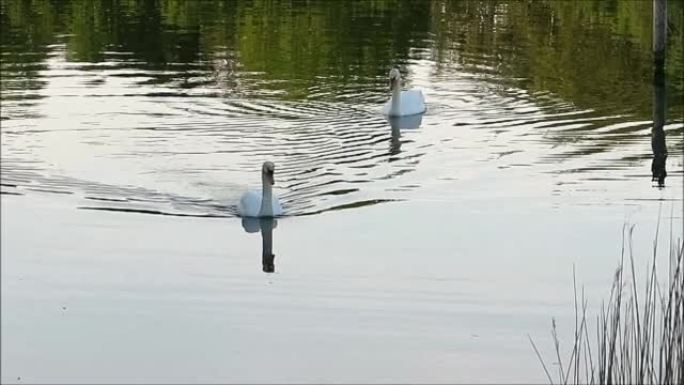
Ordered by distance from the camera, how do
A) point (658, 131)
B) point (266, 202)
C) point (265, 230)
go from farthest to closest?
point (658, 131) < point (266, 202) < point (265, 230)

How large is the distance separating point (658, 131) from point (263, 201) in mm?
7932

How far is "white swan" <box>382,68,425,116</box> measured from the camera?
22.4 meters

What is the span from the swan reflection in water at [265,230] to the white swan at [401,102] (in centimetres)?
683

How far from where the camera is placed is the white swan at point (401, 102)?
73.6ft

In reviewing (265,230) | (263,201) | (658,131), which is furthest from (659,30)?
(265,230)

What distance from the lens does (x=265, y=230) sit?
615 inches

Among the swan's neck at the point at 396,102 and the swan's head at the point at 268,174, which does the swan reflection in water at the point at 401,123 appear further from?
the swan's head at the point at 268,174

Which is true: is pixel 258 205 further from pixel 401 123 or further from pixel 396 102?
pixel 396 102

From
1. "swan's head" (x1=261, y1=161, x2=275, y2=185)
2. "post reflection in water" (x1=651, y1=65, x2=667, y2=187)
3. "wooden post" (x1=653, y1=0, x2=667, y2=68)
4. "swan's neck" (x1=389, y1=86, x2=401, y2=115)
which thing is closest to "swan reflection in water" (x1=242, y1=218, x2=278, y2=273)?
"swan's head" (x1=261, y1=161, x2=275, y2=185)

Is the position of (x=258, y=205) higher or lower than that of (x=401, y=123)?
lower

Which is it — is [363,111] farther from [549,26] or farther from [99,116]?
[549,26]

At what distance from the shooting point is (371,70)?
2753 centimetres

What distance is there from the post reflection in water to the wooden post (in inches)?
7.8

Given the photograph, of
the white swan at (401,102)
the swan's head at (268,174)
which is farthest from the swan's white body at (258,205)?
the white swan at (401,102)
